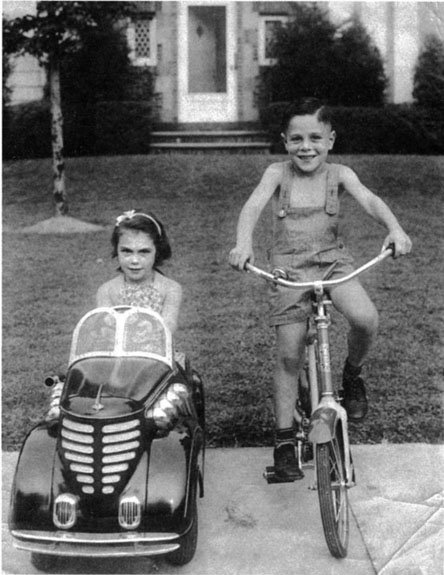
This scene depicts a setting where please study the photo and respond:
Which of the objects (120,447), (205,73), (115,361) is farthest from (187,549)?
(205,73)

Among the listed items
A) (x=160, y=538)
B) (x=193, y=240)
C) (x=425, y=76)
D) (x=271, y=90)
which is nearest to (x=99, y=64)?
(x=271, y=90)

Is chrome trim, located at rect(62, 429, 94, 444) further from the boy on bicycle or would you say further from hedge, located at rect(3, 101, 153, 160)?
hedge, located at rect(3, 101, 153, 160)

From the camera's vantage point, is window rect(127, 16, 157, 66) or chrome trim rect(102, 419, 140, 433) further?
window rect(127, 16, 157, 66)

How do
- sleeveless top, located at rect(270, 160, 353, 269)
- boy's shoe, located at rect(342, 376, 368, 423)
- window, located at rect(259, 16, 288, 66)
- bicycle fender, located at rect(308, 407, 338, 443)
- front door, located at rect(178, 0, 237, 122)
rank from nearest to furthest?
1. bicycle fender, located at rect(308, 407, 338, 443)
2. sleeveless top, located at rect(270, 160, 353, 269)
3. boy's shoe, located at rect(342, 376, 368, 423)
4. window, located at rect(259, 16, 288, 66)
5. front door, located at rect(178, 0, 237, 122)

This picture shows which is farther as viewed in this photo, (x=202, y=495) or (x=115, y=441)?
(x=202, y=495)

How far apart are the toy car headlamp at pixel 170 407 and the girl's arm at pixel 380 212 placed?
93 cm

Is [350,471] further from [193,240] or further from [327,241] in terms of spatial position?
[193,240]

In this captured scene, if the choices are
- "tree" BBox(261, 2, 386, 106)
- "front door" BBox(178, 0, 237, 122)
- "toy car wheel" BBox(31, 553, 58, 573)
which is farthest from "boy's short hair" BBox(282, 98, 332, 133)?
"front door" BBox(178, 0, 237, 122)

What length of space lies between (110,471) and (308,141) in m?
1.54

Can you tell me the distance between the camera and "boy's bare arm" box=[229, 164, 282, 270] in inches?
111

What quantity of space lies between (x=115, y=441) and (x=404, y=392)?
2.40 m

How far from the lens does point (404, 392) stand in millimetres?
4535

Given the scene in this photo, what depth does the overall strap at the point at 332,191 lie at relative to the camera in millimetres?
3250

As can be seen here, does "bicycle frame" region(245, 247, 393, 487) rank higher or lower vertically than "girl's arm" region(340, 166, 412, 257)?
lower
